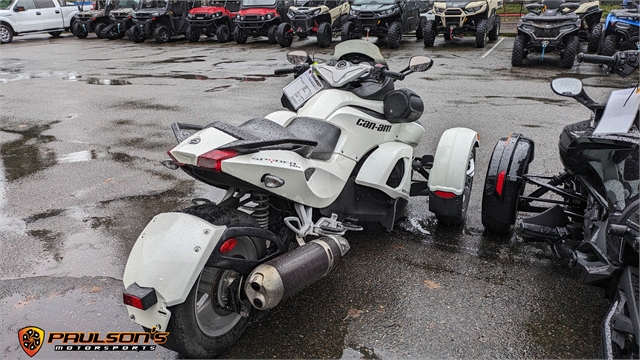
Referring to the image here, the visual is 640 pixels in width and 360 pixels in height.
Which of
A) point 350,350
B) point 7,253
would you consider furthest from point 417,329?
point 7,253

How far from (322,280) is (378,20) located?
14648 mm

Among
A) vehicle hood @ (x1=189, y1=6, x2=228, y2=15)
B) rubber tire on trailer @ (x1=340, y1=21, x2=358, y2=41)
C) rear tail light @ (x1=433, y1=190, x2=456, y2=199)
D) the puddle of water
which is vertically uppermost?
rear tail light @ (x1=433, y1=190, x2=456, y2=199)

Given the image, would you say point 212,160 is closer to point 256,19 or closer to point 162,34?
point 256,19

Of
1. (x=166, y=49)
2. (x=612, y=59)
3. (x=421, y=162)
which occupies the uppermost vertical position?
(x=612, y=59)

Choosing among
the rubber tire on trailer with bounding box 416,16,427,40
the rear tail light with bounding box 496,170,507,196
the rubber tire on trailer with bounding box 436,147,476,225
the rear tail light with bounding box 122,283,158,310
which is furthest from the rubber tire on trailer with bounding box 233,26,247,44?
the rear tail light with bounding box 122,283,158,310

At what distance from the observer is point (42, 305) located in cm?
338

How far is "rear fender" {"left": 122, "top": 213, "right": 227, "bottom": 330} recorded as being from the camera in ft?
8.08

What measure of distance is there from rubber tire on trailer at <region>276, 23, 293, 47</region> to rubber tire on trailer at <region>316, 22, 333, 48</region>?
4.04 ft

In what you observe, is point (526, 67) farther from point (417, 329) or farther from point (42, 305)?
point (42, 305)

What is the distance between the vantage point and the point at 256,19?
1922 centimetres

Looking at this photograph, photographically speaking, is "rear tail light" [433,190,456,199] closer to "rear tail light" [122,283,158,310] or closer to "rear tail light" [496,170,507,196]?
"rear tail light" [496,170,507,196]

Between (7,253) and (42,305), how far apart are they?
1016 millimetres

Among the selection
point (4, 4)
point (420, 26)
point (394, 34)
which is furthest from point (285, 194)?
point (4, 4)

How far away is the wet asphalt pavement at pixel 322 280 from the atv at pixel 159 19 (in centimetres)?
1220
